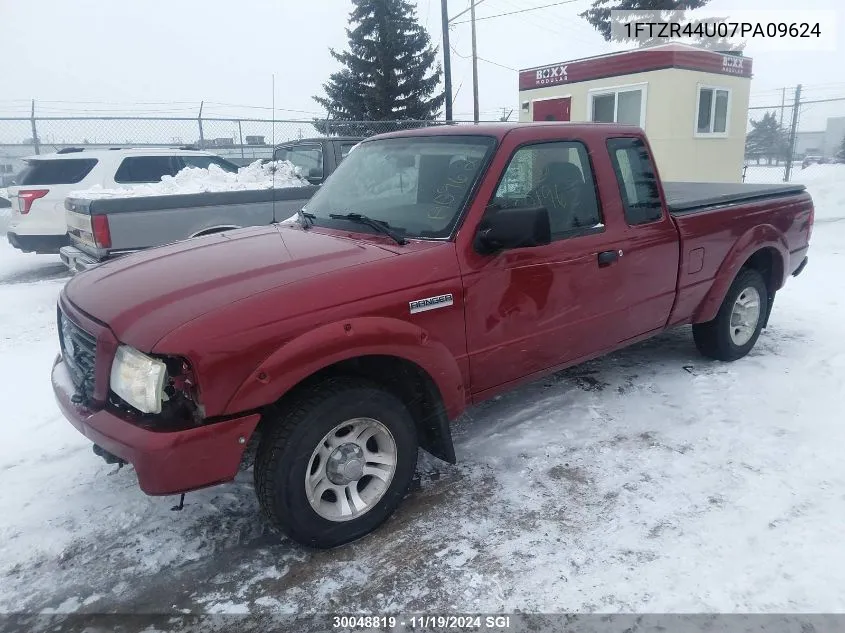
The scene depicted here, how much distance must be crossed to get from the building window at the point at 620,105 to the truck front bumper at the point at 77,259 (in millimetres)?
12516

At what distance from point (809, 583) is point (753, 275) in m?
3.08

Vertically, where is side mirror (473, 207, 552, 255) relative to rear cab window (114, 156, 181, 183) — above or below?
below

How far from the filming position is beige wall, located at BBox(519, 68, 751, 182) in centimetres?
1452

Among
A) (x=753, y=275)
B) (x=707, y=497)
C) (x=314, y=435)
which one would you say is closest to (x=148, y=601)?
(x=314, y=435)

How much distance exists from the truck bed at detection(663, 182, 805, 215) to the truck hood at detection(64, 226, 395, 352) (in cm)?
256

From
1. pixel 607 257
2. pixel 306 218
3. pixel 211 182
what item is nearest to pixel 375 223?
pixel 306 218

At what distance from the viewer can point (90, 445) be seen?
12.9ft

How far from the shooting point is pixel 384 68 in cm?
2462

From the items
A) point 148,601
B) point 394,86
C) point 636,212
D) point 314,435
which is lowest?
point 148,601

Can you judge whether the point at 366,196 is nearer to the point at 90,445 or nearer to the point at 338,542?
the point at 338,542

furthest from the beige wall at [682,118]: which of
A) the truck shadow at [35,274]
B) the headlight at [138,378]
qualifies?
the headlight at [138,378]

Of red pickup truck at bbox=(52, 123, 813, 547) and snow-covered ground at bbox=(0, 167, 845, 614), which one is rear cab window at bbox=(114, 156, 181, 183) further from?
red pickup truck at bbox=(52, 123, 813, 547)

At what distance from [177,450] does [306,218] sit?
1.89 m

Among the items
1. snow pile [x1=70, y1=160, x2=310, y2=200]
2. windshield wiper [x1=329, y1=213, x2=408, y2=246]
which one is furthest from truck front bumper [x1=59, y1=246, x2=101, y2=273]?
windshield wiper [x1=329, y1=213, x2=408, y2=246]
